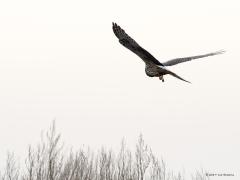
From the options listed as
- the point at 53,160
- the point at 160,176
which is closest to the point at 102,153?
the point at 160,176

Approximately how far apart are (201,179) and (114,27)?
22.3 meters

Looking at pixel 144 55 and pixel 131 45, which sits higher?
pixel 131 45

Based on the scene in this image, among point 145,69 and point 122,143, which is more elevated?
point 122,143

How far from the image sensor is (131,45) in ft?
22.2

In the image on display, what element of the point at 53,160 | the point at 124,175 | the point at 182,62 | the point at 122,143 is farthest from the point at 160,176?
the point at 182,62

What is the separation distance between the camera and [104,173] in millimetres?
24312

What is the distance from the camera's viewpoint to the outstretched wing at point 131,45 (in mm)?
A: 6617

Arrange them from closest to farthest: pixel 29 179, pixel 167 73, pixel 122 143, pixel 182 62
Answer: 1. pixel 167 73
2. pixel 182 62
3. pixel 29 179
4. pixel 122 143

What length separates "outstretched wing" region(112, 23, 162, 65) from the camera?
662cm

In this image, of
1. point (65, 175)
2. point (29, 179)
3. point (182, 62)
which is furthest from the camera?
point (65, 175)

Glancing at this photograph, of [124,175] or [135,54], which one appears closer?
[135,54]

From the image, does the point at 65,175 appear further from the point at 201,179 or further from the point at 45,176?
the point at 201,179

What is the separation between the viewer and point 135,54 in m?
6.71

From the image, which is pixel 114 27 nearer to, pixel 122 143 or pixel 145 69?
pixel 145 69
